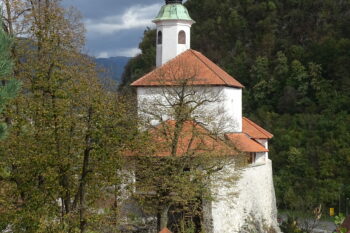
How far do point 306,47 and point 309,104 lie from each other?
19.0 feet

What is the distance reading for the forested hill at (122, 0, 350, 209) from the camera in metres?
37.5

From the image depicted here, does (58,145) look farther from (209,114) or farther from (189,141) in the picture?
(209,114)

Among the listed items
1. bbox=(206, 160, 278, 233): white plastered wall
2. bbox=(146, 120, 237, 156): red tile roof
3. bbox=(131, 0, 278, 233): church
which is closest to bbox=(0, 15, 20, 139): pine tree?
bbox=(146, 120, 237, 156): red tile roof

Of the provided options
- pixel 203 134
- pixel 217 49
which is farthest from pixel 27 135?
pixel 217 49

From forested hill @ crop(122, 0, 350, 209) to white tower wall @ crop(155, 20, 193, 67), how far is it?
1234 cm

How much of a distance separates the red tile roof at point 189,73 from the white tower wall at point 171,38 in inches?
63.4

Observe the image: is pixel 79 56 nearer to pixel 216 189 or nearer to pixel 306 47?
pixel 216 189

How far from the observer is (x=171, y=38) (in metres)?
26.0

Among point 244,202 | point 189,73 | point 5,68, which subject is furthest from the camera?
point 244,202

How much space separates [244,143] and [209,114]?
2.55 m

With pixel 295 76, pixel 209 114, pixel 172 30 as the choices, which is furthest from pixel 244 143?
pixel 295 76

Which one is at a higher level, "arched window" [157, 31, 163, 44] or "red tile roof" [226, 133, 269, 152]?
"arched window" [157, 31, 163, 44]

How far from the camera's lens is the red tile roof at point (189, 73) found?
21312mm

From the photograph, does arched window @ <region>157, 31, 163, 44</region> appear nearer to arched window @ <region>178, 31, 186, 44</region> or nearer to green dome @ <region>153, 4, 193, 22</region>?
green dome @ <region>153, 4, 193, 22</region>
